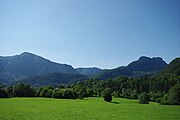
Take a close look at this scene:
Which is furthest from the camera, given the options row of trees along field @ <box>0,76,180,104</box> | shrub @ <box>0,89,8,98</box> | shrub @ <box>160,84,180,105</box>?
shrub @ <box>0,89,8,98</box>

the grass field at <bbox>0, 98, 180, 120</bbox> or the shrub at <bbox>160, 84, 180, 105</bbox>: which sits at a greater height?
the shrub at <bbox>160, 84, 180, 105</bbox>

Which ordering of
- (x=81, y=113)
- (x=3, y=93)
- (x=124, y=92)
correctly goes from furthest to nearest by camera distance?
(x=124, y=92), (x=3, y=93), (x=81, y=113)

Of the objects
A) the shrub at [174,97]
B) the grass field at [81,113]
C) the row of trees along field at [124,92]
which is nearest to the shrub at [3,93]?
the row of trees along field at [124,92]

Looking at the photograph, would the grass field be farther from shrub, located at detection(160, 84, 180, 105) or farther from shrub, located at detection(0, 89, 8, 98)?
shrub, located at detection(0, 89, 8, 98)

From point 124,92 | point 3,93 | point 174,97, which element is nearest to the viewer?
point 174,97

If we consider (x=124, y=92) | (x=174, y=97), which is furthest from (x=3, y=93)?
(x=174, y=97)

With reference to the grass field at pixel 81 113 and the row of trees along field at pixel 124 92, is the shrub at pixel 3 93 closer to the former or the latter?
the row of trees along field at pixel 124 92

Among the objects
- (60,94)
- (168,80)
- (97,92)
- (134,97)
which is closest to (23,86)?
(60,94)

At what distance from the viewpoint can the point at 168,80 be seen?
134625mm

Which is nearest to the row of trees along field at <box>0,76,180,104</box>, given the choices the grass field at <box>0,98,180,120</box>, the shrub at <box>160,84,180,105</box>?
the shrub at <box>160,84,180,105</box>

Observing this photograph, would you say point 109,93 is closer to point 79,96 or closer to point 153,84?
point 79,96

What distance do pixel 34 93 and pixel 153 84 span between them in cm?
7064

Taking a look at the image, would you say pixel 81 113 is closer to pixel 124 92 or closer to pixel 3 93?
pixel 3 93

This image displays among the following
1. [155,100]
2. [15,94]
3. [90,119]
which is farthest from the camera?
[15,94]
